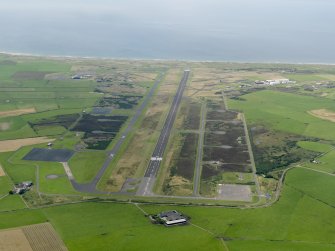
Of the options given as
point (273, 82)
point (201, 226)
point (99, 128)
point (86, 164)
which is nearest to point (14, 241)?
point (201, 226)

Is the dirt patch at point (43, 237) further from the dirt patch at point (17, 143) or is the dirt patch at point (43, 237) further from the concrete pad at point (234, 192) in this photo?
the dirt patch at point (17, 143)

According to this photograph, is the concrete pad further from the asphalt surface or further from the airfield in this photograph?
the asphalt surface

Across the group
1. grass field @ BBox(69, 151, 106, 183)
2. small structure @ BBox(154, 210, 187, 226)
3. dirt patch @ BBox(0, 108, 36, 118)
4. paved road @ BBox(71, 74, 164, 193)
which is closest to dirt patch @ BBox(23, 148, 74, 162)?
grass field @ BBox(69, 151, 106, 183)

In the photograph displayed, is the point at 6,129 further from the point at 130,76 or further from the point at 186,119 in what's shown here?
the point at 130,76

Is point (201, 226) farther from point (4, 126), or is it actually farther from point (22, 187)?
point (4, 126)

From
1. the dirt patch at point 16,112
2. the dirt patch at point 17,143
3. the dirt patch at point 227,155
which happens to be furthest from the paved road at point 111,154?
the dirt patch at point 16,112

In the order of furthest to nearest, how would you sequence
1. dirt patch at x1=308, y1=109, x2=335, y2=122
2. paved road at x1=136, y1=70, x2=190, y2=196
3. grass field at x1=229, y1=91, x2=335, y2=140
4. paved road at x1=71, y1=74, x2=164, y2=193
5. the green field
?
dirt patch at x1=308, y1=109, x2=335, y2=122 < grass field at x1=229, y1=91, x2=335, y2=140 < paved road at x1=136, y1=70, x2=190, y2=196 < paved road at x1=71, y1=74, x2=164, y2=193 < the green field
